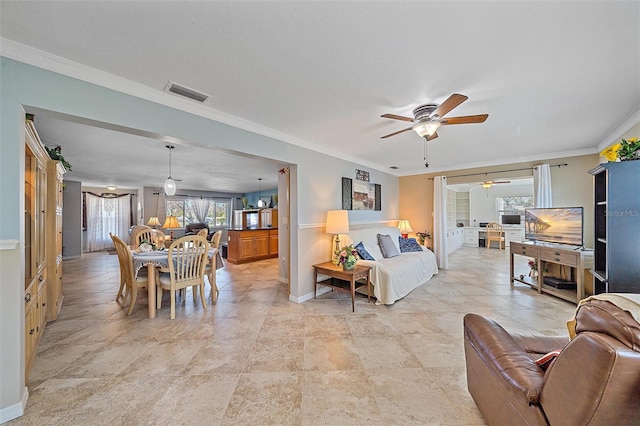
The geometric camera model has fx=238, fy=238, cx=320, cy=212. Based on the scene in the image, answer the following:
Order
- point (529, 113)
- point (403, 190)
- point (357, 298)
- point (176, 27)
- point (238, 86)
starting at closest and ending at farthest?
point (176, 27) → point (238, 86) → point (529, 113) → point (357, 298) → point (403, 190)

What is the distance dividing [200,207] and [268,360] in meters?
9.55

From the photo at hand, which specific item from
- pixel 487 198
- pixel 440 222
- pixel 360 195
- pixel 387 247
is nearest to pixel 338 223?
pixel 387 247

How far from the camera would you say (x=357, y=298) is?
3.62m

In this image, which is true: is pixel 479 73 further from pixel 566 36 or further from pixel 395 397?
pixel 395 397

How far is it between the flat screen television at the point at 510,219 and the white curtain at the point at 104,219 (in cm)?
1386

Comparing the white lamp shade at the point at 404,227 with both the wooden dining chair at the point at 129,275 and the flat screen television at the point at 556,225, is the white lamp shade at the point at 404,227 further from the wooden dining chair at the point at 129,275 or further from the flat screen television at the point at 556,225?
the wooden dining chair at the point at 129,275

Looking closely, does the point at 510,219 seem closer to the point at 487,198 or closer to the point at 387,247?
the point at 487,198

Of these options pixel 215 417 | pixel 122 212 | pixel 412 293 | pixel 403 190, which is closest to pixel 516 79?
pixel 412 293

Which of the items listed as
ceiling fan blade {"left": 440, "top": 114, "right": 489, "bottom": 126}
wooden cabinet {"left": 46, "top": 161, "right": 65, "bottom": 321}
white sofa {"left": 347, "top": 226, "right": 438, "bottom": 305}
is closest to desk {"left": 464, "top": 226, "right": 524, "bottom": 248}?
white sofa {"left": 347, "top": 226, "right": 438, "bottom": 305}

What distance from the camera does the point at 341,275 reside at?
3268 mm

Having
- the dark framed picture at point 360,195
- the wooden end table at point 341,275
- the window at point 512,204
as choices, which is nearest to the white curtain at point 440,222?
the dark framed picture at point 360,195

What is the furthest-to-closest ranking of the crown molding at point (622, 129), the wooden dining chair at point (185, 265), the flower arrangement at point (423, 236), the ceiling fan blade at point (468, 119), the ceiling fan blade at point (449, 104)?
the flower arrangement at point (423, 236) → the wooden dining chair at point (185, 265) → the crown molding at point (622, 129) → the ceiling fan blade at point (468, 119) → the ceiling fan blade at point (449, 104)

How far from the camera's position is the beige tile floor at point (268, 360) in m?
1.54

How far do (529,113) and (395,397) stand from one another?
10.5 ft
